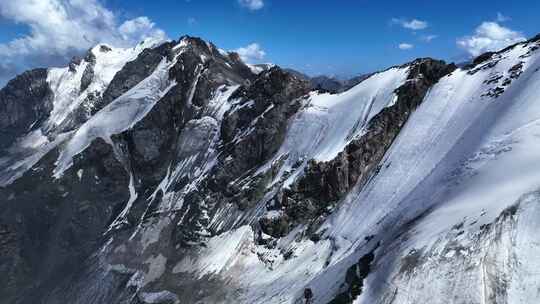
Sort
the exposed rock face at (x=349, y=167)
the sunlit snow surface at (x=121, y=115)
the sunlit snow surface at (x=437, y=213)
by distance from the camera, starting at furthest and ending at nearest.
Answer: the sunlit snow surface at (x=121, y=115), the exposed rock face at (x=349, y=167), the sunlit snow surface at (x=437, y=213)

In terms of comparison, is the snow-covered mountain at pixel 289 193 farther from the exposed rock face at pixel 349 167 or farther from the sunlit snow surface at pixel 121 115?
the sunlit snow surface at pixel 121 115

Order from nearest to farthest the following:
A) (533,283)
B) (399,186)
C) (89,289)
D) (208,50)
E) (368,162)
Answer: (533,283) → (399,186) → (368,162) → (89,289) → (208,50)

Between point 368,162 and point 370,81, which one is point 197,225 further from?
point 370,81

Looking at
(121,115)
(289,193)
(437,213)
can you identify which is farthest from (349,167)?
(121,115)

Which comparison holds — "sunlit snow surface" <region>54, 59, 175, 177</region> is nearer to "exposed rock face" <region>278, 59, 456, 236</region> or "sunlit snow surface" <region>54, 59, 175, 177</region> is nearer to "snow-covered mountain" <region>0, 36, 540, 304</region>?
"snow-covered mountain" <region>0, 36, 540, 304</region>

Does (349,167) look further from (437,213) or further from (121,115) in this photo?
(121,115)

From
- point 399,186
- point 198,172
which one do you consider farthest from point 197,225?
point 399,186

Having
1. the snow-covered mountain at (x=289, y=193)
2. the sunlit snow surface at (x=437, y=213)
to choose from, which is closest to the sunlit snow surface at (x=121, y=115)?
the snow-covered mountain at (x=289, y=193)

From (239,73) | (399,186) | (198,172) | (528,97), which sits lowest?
(399,186)
